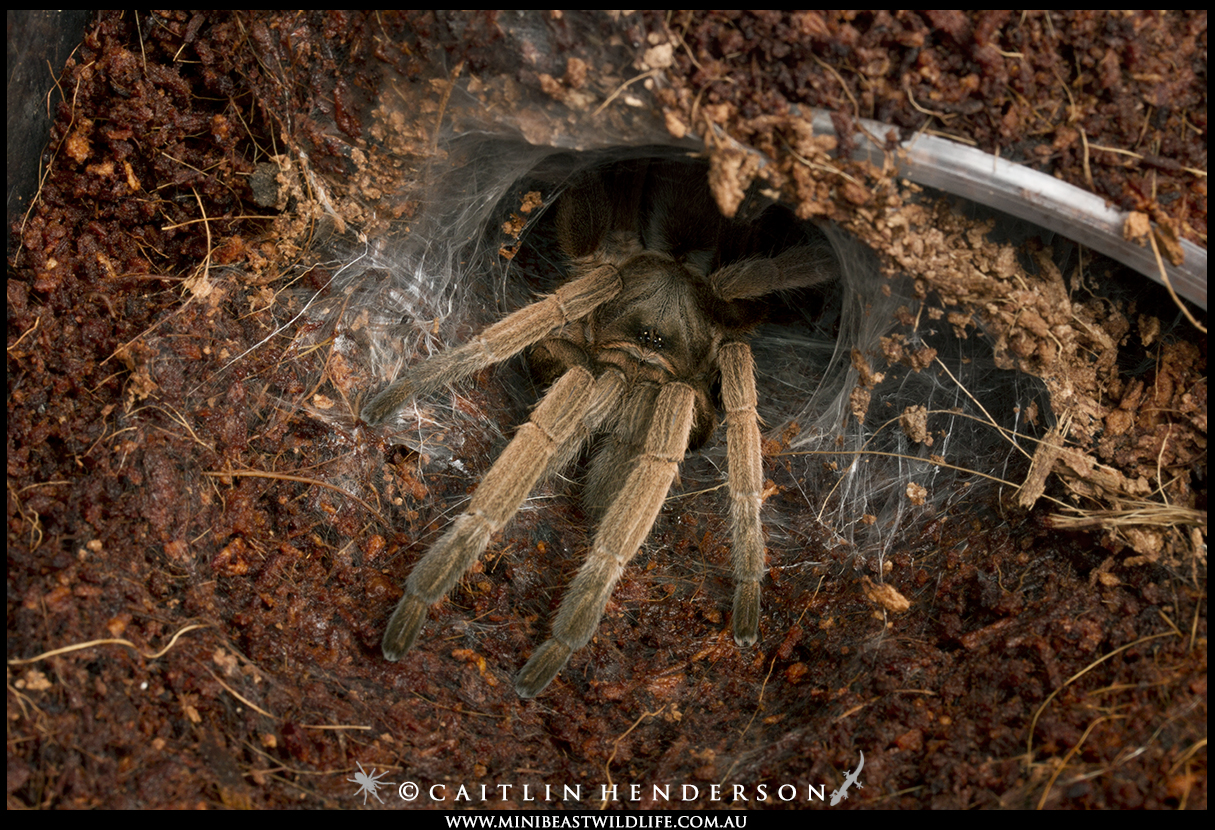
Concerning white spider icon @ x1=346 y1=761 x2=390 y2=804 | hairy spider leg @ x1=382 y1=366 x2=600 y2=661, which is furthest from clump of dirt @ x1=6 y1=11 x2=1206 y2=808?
hairy spider leg @ x1=382 y1=366 x2=600 y2=661

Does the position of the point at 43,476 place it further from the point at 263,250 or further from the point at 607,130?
the point at 607,130

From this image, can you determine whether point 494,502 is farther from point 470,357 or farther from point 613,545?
point 470,357

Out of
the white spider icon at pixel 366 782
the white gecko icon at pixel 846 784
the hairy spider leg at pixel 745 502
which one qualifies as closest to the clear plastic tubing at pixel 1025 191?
the hairy spider leg at pixel 745 502

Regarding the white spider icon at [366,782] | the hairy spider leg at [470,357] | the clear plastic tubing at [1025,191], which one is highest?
the clear plastic tubing at [1025,191]

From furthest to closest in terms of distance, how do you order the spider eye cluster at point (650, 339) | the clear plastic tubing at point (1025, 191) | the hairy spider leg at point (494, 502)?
the spider eye cluster at point (650, 339), the hairy spider leg at point (494, 502), the clear plastic tubing at point (1025, 191)

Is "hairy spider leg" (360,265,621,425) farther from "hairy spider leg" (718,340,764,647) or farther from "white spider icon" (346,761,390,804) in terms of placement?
"white spider icon" (346,761,390,804)

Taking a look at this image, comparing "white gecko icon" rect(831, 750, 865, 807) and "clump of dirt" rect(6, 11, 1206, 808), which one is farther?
"white gecko icon" rect(831, 750, 865, 807)

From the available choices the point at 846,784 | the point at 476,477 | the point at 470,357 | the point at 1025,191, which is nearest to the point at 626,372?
the point at 470,357

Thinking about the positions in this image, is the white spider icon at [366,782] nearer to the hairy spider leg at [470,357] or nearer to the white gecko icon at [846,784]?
the hairy spider leg at [470,357]
